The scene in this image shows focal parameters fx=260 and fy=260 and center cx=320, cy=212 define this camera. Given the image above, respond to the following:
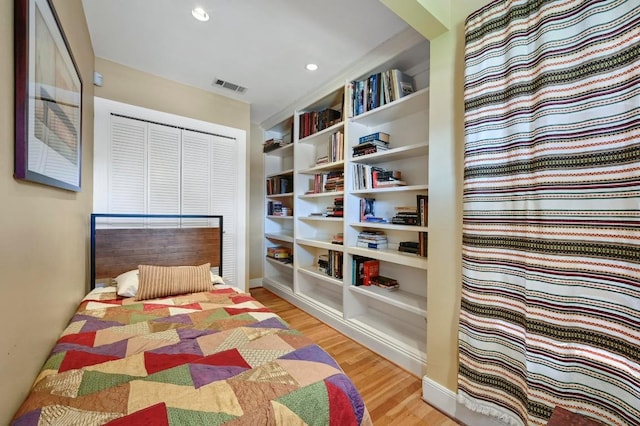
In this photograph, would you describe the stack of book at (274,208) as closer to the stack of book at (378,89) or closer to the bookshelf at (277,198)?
the bookshelf at (277,198)

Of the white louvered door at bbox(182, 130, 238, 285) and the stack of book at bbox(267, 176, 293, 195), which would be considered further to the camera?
the stack of book at bbox(267, 176, 293, 195)

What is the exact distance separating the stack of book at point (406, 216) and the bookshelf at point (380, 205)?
0.08ft

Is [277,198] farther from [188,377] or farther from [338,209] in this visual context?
[188,377]

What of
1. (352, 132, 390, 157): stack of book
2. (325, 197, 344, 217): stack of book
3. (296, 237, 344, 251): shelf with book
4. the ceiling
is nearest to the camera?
the ceiling

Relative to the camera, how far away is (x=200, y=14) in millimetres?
1711

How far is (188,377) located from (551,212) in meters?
1.50

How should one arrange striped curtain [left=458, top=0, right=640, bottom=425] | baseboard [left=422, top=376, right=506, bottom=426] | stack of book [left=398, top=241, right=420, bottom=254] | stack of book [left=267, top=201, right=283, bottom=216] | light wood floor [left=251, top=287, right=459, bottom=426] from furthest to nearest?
1. stack of book [left=267, top=201, right=283, bottom=216]
2. stack of book [left=398, top=241, right=420, bottom=254]
3. light wood floor [left=251, top=287, right=459, bottom=426]
4. baseboard [left=422, top=376, right=506, bottom=426]
5. striped curtain [left=458, top=0, right=640, bottom=425]

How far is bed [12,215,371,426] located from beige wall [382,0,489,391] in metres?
0.75

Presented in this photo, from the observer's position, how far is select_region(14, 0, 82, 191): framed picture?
2.69 feet

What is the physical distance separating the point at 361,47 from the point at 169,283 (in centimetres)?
228

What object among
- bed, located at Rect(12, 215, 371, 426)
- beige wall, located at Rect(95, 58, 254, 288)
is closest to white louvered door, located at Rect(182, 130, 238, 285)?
beige wall, located at Rect(95, 58, 254, 288)

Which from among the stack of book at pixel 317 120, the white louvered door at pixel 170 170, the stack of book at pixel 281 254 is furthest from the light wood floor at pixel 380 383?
the stack of book at pixel 317 120

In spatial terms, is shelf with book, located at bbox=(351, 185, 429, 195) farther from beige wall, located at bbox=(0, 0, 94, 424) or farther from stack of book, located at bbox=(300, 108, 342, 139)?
beige wall, located at bbox=(0, 0, 94, 424)

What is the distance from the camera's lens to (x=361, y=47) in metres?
2.05
